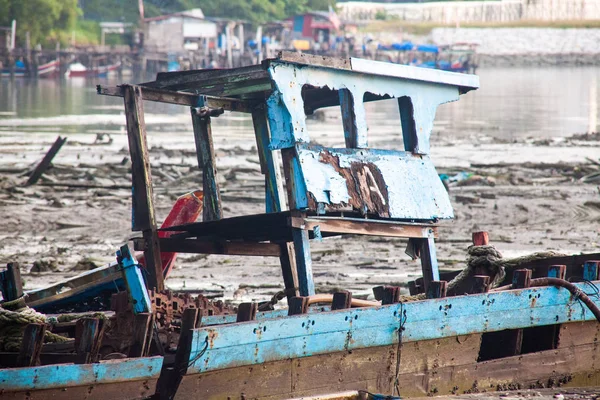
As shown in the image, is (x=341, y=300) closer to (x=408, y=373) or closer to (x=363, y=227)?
(x=408, y=373)

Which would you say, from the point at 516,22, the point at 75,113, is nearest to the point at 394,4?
the point at 516,22

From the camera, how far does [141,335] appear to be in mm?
6332

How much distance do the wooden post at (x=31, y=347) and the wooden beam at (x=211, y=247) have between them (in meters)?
2.53

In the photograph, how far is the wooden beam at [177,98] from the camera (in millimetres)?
8359

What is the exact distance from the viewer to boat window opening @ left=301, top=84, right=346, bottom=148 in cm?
967

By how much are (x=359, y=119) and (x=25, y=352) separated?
365cm

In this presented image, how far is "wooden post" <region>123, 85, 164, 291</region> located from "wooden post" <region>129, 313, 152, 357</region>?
199cm

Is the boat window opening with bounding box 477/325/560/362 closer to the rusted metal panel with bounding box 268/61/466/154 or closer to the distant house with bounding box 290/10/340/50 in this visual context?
the rusted metal panel with bounding box 268/61/466/154

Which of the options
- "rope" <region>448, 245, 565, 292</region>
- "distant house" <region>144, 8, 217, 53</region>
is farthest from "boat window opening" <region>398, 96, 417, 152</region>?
"distant house" <region>144, 8, 217, 53</region>

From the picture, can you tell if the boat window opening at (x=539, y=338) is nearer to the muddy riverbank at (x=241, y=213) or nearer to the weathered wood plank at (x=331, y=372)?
the weathered wood plank at (x=331, y=372)

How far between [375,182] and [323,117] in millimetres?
28906

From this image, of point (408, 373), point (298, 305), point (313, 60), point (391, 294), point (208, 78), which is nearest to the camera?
point (298, 305)

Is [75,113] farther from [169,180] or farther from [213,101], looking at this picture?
[213,101]

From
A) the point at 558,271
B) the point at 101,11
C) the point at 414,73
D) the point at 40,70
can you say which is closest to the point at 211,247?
the point at 414,73
